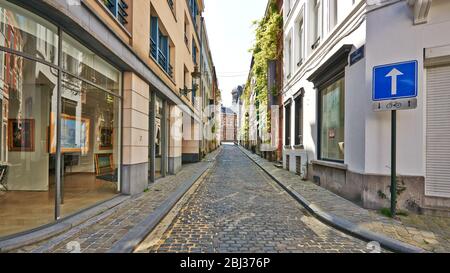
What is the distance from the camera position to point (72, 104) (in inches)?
239

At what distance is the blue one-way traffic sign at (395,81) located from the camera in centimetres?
490

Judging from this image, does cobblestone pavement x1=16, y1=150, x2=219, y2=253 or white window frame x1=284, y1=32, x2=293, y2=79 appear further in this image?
white window frame x1=284, y1=32, x2=293, y2=79

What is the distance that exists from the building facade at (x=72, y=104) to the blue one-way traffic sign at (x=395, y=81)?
20.0 ft

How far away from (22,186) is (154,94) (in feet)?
16.5

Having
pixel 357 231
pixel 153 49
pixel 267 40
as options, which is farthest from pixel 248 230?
pixel 267 40

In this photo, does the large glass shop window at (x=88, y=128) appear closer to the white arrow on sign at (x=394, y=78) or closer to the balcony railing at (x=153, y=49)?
the balcony railing at (x=153, y=49)

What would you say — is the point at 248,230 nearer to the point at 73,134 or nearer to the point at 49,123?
the point at 49,123

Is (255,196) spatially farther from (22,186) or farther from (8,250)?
(22,186)

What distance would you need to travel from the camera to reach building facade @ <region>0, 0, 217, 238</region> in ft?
15.0

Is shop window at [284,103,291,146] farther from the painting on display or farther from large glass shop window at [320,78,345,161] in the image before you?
the painting on display

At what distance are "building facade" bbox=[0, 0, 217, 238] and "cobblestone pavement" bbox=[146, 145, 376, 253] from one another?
2.34 m

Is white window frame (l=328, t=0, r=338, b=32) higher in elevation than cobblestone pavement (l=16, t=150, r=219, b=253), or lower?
higher

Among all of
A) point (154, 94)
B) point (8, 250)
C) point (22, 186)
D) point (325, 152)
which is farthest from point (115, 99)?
point (325, 152)

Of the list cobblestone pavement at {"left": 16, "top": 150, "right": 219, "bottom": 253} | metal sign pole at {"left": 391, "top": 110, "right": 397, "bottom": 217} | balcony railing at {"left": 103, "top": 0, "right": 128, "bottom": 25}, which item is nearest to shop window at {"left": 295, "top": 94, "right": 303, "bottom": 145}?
metal sign pole at {"left": 391, "top": 110, "right": 397, "bottom": 217}
